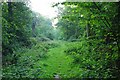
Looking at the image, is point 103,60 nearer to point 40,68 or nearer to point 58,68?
point 40,68

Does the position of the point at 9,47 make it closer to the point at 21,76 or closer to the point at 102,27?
the point at 21,76

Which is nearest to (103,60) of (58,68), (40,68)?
(40,68)

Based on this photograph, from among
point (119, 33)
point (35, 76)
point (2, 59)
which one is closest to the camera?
point (119, 33)

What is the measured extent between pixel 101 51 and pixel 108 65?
815 millimetres

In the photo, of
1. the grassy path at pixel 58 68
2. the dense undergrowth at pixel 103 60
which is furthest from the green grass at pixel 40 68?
the dense undergrowth at pixel 103 60

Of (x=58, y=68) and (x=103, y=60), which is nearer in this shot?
(x=103, y=60)

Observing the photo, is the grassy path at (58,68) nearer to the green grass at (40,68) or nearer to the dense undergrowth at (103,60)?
the green grass at (40,68)

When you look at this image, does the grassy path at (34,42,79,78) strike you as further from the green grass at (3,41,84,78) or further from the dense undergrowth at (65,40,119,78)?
the dense undergrowth at (65,40,119,78)

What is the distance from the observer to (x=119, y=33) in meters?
4.34

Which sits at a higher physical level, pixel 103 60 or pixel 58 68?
pixel 103 60

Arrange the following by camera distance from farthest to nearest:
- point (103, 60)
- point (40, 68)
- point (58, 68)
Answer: point (58, 68) < point (40, 68) < point (103, 60)

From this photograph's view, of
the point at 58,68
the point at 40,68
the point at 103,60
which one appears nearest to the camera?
the point at 103,60

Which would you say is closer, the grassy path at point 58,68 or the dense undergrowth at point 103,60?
the dense undergrowth at point 103,60

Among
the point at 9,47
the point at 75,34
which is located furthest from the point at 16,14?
the point at 75,34
